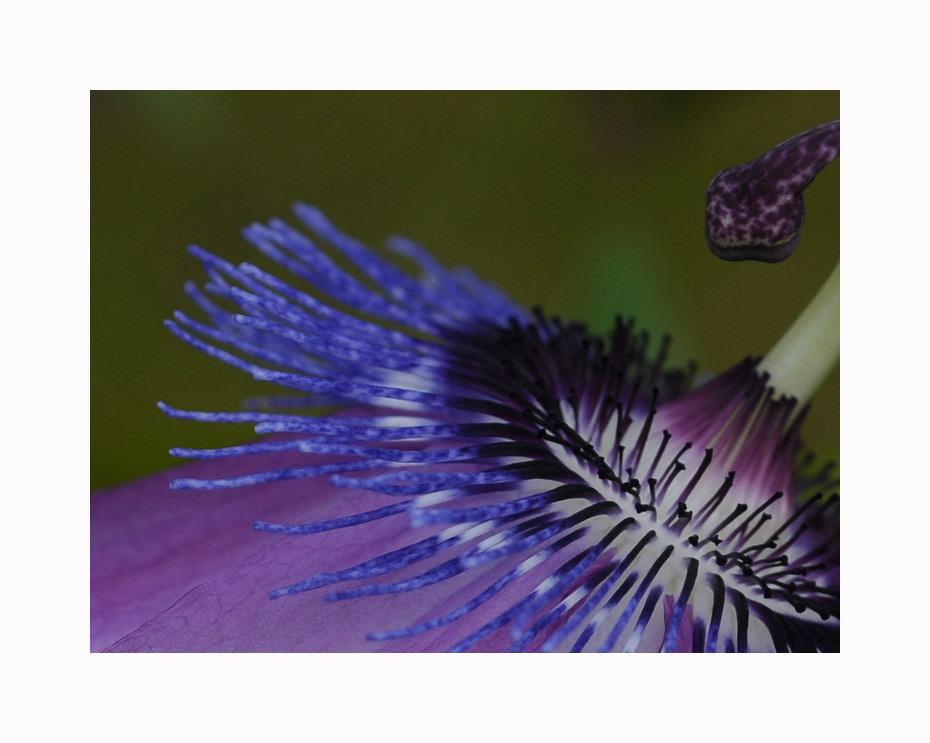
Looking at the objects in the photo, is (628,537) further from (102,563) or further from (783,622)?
(102,563)

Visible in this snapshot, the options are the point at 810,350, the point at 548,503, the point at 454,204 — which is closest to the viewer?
the point at 548,503

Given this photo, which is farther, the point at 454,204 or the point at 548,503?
the point at 454,204

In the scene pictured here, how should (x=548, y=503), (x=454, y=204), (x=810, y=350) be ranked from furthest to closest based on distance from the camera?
(x=454, y=204) → (x=810, y=350) → (x=548, y=503)

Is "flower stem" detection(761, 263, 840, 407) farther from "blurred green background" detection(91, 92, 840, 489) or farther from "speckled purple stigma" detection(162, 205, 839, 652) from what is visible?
"blurred green background" detection(91, 92, 840, 489)

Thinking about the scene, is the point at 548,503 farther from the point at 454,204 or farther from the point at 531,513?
the point at 454,204

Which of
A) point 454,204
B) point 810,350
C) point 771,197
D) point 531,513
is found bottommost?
point 531,513

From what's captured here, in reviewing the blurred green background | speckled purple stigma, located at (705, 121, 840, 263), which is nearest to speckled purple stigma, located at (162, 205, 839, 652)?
speckled purple stigma, located at (705, 121, 840, 263)

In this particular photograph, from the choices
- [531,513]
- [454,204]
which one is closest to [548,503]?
[531,513]

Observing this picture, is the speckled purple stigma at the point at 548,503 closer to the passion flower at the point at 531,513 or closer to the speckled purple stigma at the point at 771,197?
the passion flower at the point at 531,513
